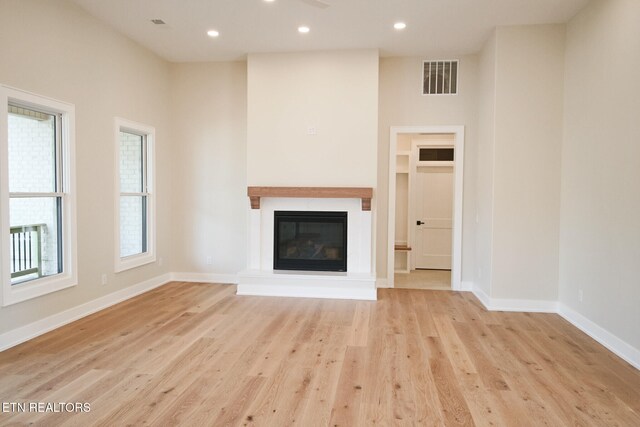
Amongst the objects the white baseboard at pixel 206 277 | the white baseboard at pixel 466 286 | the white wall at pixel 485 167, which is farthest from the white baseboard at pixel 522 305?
the white baseboard at pixel 206 277

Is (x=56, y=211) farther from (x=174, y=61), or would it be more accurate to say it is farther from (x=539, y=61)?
(x=539, y=61)

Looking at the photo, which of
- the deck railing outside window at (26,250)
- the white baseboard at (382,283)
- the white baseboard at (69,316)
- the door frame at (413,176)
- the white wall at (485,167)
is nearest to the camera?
the white baseboard at (69,316)

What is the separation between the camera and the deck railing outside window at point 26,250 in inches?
137

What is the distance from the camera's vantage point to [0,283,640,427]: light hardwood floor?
2.32 meters

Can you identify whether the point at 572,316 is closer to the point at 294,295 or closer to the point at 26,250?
the point at 294,295

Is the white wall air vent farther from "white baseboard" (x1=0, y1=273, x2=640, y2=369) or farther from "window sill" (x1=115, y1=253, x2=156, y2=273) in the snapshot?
"window sill" (x1=115, y1=253, x2=156, y2=273)

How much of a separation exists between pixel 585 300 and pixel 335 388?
281cm

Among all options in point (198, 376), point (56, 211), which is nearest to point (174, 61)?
point (56, 211)

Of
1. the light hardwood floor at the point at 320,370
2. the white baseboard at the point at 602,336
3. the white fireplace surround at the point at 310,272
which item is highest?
the white fireplace surround at the point at 310,272

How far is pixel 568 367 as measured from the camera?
3.01m

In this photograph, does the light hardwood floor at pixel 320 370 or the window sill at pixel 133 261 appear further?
the window sill at pixel 133 261

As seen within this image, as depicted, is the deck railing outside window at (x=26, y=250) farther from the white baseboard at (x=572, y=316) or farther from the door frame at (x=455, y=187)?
the white baseboard at (x=572, y=316)

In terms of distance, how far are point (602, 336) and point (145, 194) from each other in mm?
5422

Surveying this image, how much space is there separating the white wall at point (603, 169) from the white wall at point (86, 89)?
16.7 ft
